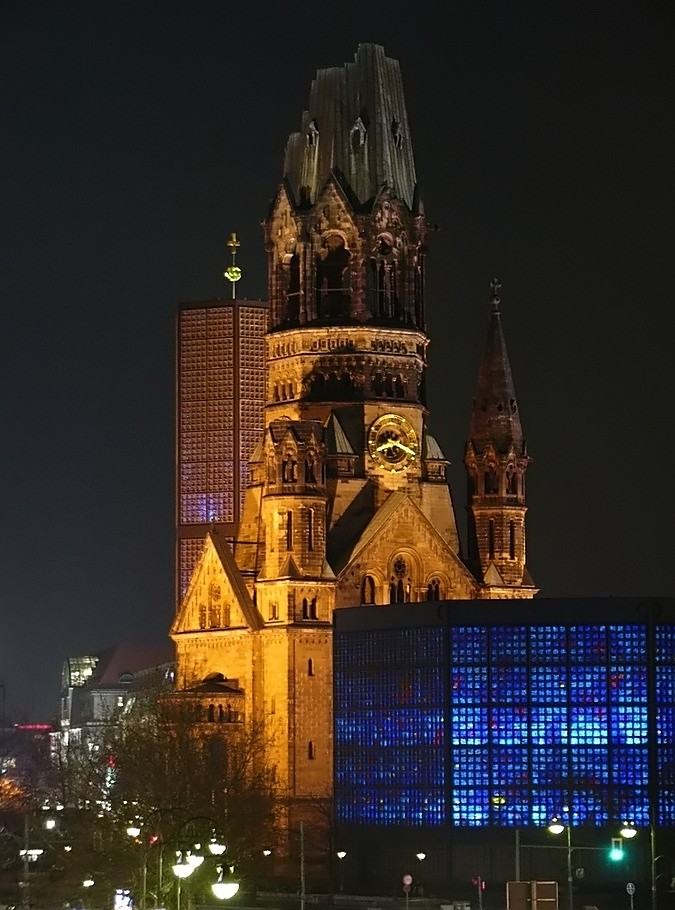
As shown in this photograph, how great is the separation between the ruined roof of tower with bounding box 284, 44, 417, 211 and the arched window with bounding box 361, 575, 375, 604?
19646 millimetres

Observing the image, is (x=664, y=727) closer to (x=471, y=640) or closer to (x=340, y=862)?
(x=471, y=640)

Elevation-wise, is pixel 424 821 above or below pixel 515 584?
below

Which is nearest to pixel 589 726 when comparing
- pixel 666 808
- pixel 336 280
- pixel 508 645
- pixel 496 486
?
pixel 666 808

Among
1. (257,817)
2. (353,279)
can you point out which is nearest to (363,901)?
(257,817)

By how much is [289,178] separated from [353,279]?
6655mm

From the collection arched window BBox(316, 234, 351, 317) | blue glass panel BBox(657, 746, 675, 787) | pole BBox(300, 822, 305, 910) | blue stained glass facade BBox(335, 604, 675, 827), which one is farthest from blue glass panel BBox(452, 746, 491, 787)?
arched window BBox(316, 234, 351, 317)

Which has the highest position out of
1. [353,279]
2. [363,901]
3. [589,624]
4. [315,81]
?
[315,81]

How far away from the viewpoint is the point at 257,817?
145375 mm

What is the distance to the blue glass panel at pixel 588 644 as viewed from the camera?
14862 centimetres

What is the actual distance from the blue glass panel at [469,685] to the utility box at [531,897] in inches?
2613

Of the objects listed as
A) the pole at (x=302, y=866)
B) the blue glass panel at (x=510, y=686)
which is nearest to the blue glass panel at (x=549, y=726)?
the blue glass panel at (x=510, y=686)

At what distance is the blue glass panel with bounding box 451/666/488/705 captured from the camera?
149 m

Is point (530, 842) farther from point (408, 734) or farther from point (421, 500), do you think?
point (421, 500)

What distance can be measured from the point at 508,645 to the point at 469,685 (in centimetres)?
262
